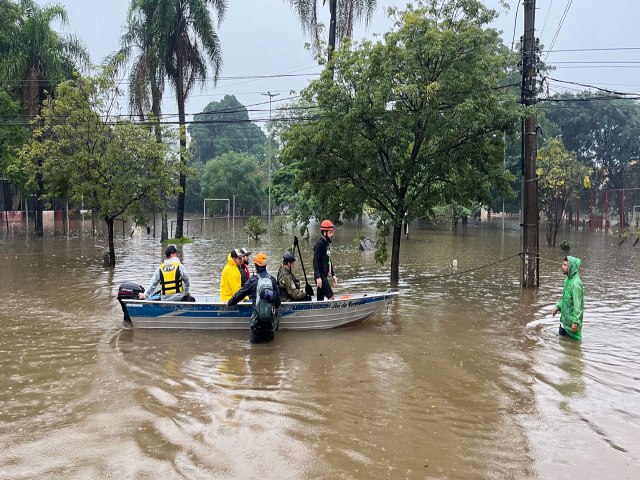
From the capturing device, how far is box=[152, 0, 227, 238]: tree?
28.0m

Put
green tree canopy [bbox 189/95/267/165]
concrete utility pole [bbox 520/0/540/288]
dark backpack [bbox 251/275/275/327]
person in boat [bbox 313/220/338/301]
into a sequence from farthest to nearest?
green tree canopy [bbox 189/95/267/165]
concrete utility pole [bbox 520/0/540/288]
person in boat [bbox 313/220/338/301]
dark backpack [bbox 251/275/275/327]

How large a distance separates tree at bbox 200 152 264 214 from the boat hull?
55255 millimetres

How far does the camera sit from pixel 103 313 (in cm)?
1260

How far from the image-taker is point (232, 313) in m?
10.5

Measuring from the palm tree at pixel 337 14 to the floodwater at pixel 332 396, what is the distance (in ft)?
49.2

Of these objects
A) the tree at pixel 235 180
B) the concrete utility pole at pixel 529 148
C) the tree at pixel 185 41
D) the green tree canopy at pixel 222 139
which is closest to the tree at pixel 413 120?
the concrete utility pole at pixel 529 148

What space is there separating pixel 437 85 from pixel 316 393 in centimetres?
888

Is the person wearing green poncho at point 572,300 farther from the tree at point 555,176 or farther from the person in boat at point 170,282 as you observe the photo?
the tree at point 555,176

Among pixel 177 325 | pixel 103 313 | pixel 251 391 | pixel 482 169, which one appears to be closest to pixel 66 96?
pixel 103 313

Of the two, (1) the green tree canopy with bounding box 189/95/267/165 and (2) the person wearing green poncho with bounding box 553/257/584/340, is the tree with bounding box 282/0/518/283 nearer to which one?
(2) the person wearing green poncho with bounding box 553/257/584/340

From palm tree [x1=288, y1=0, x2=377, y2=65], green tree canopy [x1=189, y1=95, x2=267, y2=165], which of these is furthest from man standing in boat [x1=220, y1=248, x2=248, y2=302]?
green tree canopy [x1=189, y1=95, x2=267, y2=165]

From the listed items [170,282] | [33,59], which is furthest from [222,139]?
[170,282]

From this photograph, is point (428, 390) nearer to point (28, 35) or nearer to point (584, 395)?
point (584, 395)

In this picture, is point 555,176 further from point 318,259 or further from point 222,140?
point 222,140
